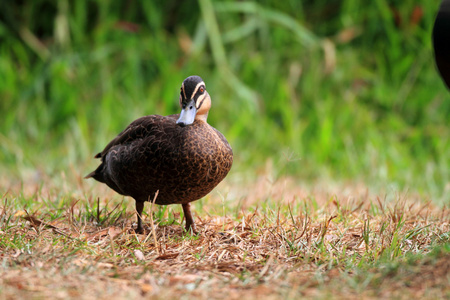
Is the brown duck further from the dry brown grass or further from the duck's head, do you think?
the dry brown grass

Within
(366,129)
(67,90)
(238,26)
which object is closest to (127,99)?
(67,90)

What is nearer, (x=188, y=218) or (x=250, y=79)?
(x=188, y=218)

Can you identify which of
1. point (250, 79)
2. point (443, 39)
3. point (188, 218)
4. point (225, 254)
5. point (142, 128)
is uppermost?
point (250, 79)

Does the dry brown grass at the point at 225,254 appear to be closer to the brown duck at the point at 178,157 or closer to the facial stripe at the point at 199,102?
the brown duck at the point at 178,157

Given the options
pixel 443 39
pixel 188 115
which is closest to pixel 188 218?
pixel 188 115

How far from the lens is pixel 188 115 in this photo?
111 inches

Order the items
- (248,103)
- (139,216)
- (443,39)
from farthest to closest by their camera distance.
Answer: (248,103) < (139,216) < (443,39)

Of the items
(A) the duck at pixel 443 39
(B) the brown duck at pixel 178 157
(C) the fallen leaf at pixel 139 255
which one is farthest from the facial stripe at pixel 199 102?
(A) the duck at pixel 443 39

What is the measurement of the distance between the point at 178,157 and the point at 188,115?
21 cm

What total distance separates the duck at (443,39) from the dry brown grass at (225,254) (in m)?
0.79

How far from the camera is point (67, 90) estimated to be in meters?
5.73

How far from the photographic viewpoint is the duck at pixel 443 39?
2.55 metres

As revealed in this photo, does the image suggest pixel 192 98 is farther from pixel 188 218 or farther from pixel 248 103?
pixel 248 103

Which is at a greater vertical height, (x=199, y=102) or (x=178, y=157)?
(x=199, y=102)
